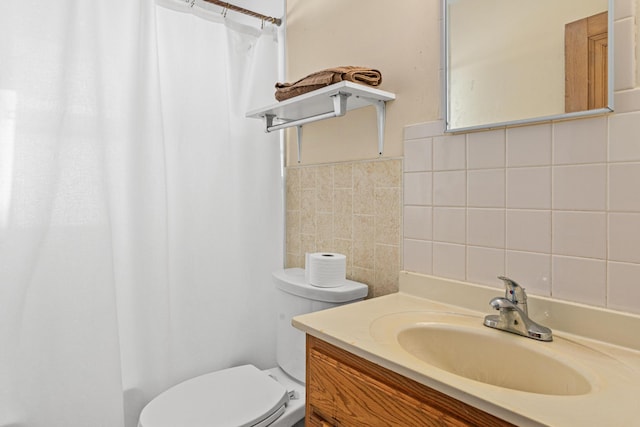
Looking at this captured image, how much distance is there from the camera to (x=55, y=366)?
4.29ft

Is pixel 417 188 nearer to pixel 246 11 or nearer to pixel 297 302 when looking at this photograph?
pixel 297 302

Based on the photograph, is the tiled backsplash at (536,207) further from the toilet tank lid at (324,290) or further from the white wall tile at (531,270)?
the toilet tank lid at (324,290)

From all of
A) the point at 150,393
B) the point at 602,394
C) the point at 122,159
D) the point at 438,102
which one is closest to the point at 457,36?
the point at 438,102

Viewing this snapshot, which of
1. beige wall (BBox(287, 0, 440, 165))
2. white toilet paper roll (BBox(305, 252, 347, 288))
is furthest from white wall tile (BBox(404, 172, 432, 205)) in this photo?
white toilet paper roll (BBox(305, 252, 347, 288))

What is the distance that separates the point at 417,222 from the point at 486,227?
231 millimetres

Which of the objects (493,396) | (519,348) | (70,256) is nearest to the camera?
(493,396)

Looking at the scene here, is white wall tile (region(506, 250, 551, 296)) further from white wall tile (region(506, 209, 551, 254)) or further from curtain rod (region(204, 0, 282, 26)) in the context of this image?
curtain rod (region(204, 0, 282, 26))

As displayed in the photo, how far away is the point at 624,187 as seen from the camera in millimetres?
866

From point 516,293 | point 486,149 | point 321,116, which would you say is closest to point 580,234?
point 516,293

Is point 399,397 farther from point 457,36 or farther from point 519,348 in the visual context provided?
point 457,36

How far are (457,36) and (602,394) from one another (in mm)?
955

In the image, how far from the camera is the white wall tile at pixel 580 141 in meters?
0.89

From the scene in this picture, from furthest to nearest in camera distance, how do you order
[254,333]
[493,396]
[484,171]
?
1. [254,333]
2. [484,171]
3. [493,396]

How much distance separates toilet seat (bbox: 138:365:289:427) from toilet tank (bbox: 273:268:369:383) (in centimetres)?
11
